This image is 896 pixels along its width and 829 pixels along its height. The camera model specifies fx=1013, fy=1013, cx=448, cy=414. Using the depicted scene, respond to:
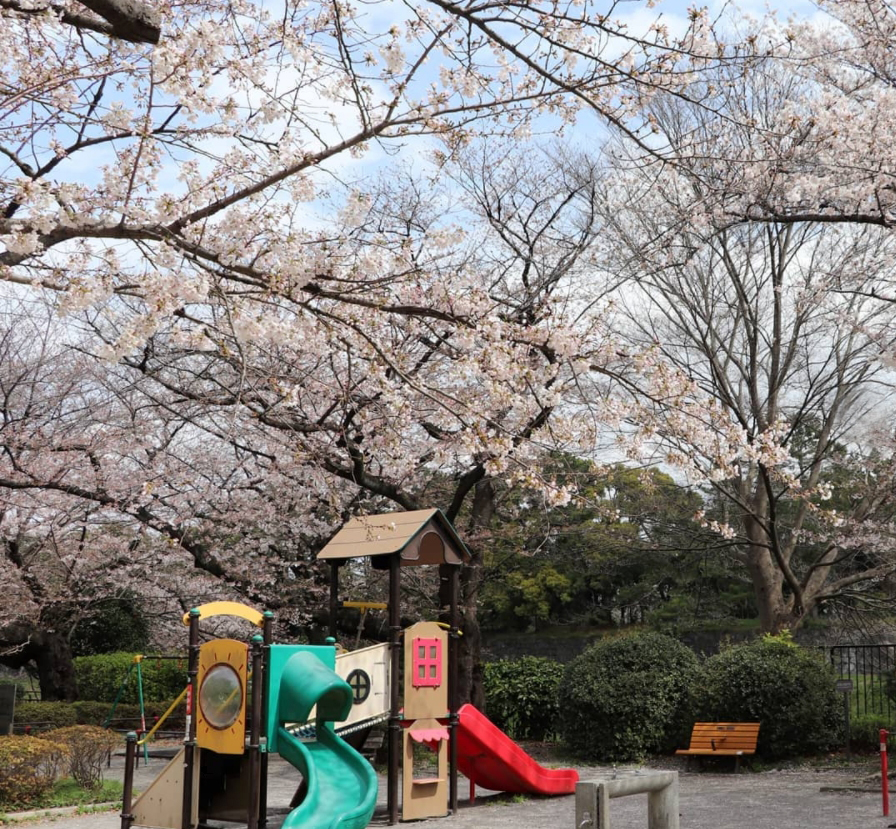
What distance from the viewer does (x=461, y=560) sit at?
34.1ft

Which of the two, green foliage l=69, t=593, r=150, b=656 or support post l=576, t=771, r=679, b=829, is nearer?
support post l=576, t=771, r=679, b=829

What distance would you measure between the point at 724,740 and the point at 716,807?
10.0 feet

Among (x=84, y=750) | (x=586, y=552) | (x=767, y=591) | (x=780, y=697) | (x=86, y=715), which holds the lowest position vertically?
(x=86, y=715)

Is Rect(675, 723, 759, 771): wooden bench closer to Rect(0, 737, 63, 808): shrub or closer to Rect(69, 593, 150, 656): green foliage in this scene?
Rect(0, 737, 63, 808): shrub

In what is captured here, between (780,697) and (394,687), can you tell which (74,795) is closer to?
(394,687)

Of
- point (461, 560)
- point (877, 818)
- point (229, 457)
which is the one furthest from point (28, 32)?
point (229, 457)

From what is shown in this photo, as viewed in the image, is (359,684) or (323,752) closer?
(323,752)

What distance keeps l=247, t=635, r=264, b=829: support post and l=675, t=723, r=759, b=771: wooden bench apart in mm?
6536

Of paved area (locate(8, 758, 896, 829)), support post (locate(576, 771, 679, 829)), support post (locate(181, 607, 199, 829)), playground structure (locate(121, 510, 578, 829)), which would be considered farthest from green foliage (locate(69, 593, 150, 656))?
support post (locate(576, 771, 679, 829))

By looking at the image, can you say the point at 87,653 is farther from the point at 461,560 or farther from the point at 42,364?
the point at 461,560

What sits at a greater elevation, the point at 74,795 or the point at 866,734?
the point at 866,734

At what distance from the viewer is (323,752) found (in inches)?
327

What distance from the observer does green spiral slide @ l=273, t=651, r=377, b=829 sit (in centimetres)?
760

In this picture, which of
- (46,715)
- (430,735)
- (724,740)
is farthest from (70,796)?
(724,740)
